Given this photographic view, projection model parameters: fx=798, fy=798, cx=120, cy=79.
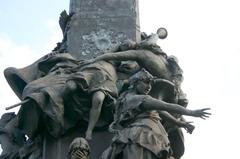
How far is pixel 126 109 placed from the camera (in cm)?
1018

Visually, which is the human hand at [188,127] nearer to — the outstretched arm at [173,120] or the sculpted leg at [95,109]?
the outstretched arm at [173,120]

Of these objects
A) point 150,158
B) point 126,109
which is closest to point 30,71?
point 126,109

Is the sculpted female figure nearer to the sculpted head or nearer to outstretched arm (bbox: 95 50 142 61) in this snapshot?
the sculpted head

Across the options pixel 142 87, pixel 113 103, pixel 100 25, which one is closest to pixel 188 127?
pixel 142 87

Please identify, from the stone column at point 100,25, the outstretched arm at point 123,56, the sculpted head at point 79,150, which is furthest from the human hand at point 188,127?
the stone column at point 100,25

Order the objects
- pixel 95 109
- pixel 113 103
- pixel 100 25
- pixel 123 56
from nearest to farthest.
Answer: pixel 95 109 → pixel 113 103 → pixel 123 56 → pixel 100 25

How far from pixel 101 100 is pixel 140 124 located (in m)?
1.03

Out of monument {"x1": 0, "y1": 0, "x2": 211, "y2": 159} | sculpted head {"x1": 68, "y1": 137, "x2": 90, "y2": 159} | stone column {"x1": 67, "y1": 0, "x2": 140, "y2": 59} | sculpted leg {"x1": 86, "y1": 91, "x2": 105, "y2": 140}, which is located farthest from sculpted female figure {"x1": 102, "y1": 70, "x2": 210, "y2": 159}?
stone column {"x1": 67, "y1": 0, "x2": 140, "y2": 59}

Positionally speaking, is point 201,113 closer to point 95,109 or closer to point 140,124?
point 140,124

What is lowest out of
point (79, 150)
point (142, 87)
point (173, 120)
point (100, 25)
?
point (79, 150)

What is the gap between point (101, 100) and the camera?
1080 cm

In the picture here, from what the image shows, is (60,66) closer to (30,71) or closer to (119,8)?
(30,71)

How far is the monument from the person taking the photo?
9.96 m

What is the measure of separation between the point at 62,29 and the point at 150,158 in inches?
179
